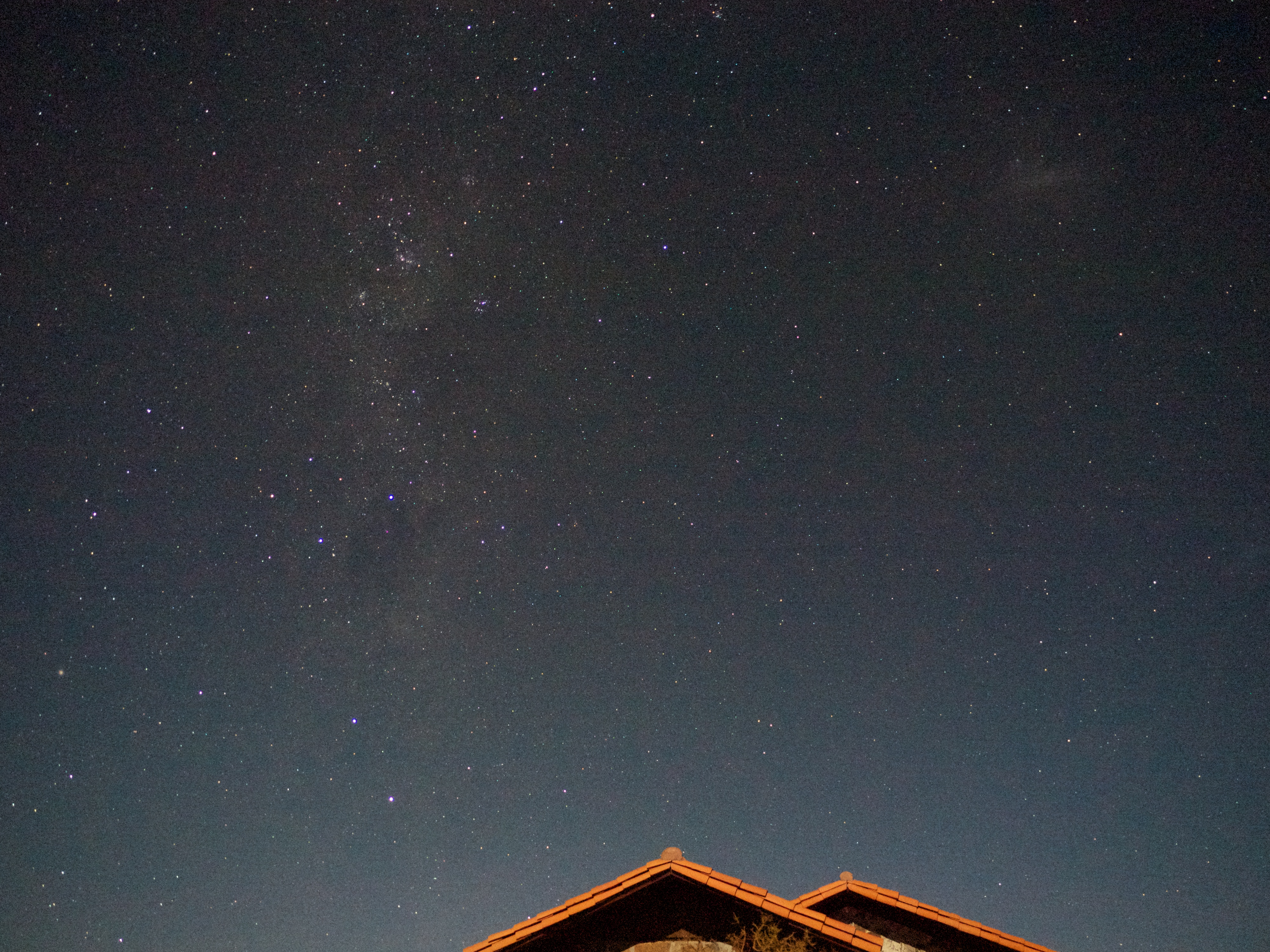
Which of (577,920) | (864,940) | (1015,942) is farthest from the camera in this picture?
(1015,942)

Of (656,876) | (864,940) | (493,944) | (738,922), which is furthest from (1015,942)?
(493,944)

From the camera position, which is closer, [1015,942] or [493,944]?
[493,944]

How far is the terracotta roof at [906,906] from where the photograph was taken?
10.2 metres

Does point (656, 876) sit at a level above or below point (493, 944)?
above

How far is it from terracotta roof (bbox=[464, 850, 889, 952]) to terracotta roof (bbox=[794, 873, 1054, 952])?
69.4 inches

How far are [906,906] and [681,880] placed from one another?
4.78 meters

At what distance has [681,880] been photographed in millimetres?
8875

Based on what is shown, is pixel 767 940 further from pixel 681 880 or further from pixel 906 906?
pixel 906 906

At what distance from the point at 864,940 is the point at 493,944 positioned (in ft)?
14.4

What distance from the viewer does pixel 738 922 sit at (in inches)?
336

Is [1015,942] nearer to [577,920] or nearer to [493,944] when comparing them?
[577,920]

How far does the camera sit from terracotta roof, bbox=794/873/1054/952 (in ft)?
33.6

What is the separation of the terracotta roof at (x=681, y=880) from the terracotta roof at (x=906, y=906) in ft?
5.79

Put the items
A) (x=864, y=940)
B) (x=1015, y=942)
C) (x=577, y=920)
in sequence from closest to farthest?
(x=864, y=940) → (x=577, y=920) → (x=1015, y=942)
